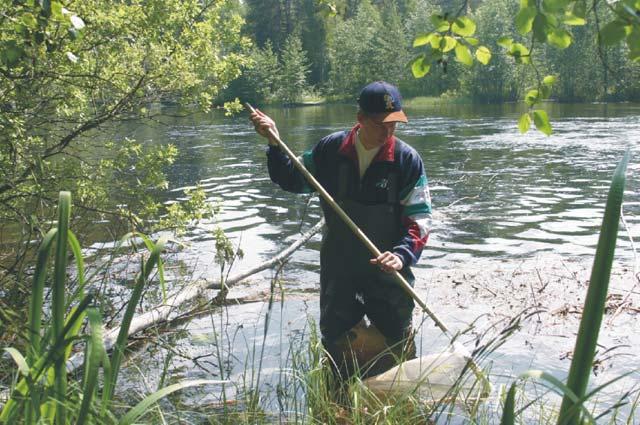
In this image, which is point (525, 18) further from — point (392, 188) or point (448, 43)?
point (392, 188)

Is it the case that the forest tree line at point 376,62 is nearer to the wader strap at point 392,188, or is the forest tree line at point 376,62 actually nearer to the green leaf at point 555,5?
the wader strap at point 392,188

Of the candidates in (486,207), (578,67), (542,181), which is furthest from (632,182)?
(578,67)

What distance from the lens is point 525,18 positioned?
72.4 inches

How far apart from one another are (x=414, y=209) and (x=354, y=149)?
544 millimetres

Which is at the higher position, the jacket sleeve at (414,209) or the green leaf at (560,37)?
the green leaf at (560,37)

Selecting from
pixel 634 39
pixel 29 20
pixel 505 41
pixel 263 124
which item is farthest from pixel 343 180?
pixel 634 39

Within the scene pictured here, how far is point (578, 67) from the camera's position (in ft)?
171

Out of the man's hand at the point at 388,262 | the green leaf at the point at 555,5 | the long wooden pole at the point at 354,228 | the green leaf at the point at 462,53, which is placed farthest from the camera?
the long wooden pole at the point at 354,228

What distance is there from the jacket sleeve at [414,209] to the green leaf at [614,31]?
275cm

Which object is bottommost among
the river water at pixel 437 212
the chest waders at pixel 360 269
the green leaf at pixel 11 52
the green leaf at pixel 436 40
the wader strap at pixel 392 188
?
the river water at pixel 437 212

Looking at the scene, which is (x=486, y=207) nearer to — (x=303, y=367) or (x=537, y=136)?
(x=303, y=367)

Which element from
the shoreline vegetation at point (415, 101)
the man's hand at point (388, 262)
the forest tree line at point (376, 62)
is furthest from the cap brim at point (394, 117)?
the shoreline vegetation at point (415, 101)

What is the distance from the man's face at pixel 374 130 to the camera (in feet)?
14.0

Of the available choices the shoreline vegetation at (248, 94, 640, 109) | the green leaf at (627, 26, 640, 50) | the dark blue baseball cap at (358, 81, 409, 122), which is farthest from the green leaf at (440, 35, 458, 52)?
the shoreline vegetation at (248, 94, 640, 109)
